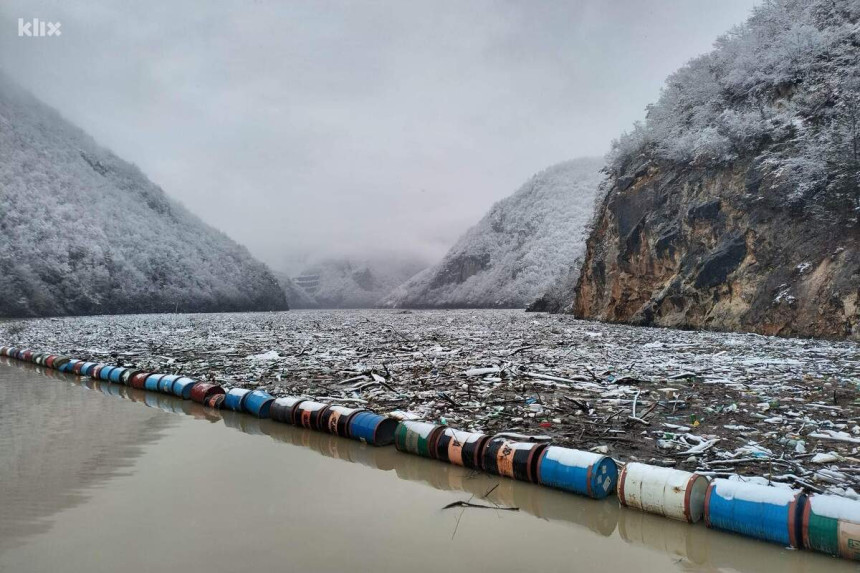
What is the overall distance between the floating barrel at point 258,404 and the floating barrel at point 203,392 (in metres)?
1.05

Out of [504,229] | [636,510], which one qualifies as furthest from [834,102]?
[504,229]

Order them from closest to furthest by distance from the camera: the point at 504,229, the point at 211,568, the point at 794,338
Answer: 1. the point at 211,568
2. the point at 794,338
3. the point at 504,229

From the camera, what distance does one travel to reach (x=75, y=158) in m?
104

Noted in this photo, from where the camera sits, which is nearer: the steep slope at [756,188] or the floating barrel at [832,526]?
the floating barrel at [832,526]

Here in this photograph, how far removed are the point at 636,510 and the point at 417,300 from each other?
18622 centimetres

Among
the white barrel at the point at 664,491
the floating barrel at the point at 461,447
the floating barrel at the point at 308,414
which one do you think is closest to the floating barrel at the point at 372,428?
the floating barrel at the point at 308,414

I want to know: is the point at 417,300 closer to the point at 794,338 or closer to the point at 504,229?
the point at 504,229

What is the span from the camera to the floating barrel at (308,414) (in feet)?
21.6

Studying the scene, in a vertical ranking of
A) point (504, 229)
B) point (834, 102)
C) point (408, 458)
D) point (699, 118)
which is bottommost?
point (408, 458)

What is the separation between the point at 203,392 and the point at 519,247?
151 metres

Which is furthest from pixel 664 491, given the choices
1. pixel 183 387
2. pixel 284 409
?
pixel 183 387

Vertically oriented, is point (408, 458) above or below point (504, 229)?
below

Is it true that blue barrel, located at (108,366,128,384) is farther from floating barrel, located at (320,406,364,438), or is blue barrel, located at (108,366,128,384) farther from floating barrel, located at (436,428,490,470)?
floating barrel, located at (436,428,490,470)

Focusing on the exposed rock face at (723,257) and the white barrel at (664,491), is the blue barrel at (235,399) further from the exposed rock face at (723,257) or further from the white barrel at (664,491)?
the exposed rock face at (723,257)
